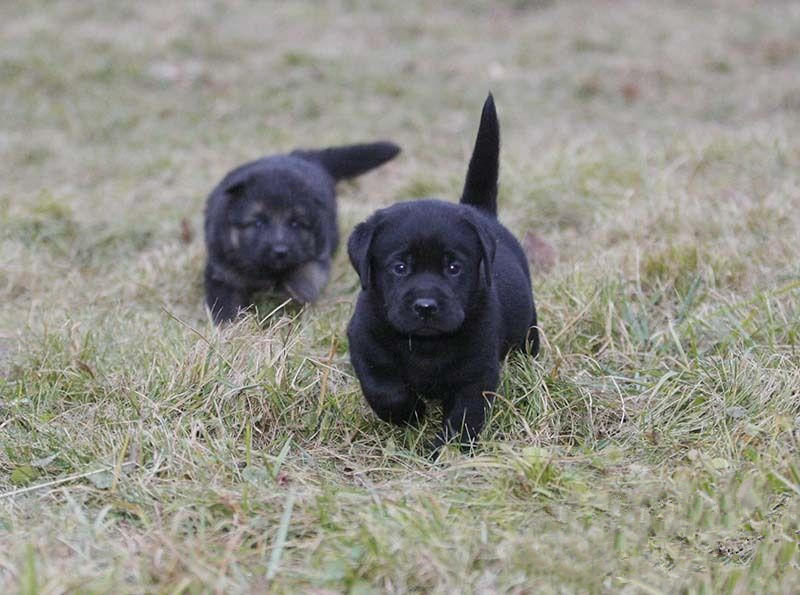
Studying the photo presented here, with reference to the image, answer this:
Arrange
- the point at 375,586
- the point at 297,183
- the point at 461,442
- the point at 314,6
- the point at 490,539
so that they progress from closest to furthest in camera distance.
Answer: the point at 375,586
the point at 490,539
the point at 461,442
the point at 297,183
the point at 314,6

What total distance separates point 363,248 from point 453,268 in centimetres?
31

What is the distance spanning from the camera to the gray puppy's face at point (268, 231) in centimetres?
568

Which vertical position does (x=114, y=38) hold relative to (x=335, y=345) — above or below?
above

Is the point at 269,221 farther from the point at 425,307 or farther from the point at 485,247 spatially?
the point at 425,307

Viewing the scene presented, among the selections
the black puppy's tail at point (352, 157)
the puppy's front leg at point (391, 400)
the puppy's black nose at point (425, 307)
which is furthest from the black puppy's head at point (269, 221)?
the puppy's black nose at point (425, 307)

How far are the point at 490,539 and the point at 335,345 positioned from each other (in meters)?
1.66

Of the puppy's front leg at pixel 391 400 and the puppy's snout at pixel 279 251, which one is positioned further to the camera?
the puppy's snout at pixel 279 251

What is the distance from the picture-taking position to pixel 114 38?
33.8ft

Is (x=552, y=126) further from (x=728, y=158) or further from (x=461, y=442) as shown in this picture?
(x=461, y=442)

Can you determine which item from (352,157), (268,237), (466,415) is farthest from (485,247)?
(352,157)

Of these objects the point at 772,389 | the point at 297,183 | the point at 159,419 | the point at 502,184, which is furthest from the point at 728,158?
the point at 159,419

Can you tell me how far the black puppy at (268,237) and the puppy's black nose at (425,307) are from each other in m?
2.21

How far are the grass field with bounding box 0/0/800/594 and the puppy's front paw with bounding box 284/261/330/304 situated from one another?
142 mm

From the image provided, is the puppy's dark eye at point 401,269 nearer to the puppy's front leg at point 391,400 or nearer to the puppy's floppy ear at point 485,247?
the puppy's floppy ear at point 485,247
